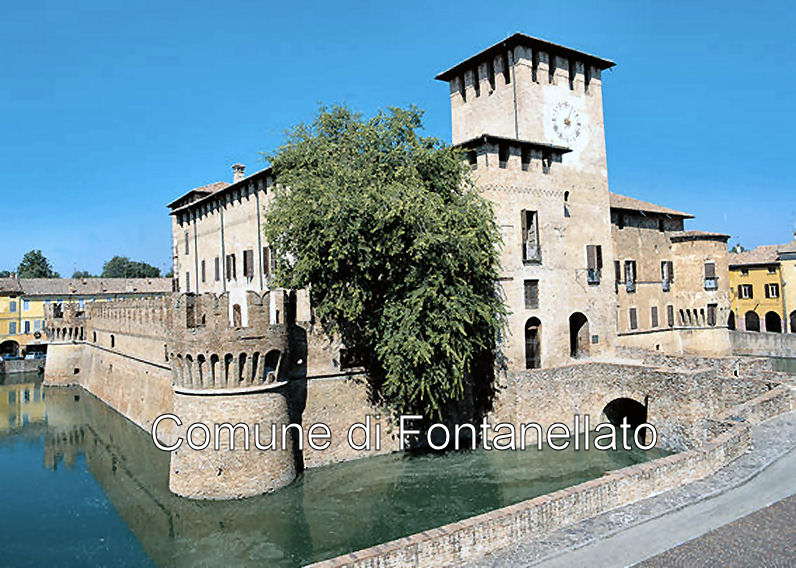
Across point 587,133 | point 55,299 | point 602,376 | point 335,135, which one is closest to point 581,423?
point 602,376

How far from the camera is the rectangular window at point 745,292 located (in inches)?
2051

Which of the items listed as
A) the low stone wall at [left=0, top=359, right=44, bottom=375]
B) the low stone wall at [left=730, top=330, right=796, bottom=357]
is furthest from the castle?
the low stone wall at [left=0, top=359, right=44, bottom=375]

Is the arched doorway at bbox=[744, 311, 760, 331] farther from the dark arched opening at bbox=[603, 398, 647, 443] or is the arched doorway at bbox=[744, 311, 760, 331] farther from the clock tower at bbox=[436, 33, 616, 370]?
the dark arched opening at bbox=[603, 398, 647, 443]

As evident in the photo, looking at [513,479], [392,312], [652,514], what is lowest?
[513,479]

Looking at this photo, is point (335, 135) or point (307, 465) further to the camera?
point (335, 135)

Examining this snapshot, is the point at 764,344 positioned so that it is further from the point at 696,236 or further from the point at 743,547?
the point at 743,547

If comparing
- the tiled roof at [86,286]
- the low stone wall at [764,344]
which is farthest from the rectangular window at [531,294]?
the tiled roof at [86,286]

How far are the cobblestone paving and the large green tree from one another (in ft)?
29.8

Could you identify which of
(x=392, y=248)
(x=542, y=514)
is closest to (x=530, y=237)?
(x=392, y=248)

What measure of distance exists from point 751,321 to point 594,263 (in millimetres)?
Answer: 35925

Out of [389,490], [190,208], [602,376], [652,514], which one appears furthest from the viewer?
[190,208]

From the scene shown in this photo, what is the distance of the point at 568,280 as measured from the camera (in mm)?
24734

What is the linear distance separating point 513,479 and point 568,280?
9266 millimetres

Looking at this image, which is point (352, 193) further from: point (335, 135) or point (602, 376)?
point (602, 376)
